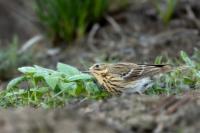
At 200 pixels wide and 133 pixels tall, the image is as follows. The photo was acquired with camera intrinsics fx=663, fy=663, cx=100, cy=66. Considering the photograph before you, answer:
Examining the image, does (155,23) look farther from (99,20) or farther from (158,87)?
(158,87)

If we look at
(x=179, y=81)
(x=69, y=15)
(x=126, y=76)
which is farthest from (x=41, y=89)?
(x=69, y=15)

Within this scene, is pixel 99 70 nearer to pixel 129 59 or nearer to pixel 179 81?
pixel 179 81

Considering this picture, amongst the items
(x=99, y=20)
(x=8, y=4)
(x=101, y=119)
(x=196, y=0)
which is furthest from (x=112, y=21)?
(x=101, y=119)

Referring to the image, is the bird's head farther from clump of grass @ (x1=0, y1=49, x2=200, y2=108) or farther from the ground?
the ground

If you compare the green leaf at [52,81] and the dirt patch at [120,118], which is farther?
the green leaf at [52,81]

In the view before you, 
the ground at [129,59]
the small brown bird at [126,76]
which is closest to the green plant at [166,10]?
the ground at [129,59]

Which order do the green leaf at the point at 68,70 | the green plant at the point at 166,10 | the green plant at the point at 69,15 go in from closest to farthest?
the green leaf at the point at 68,70, the green plant at the point at 166,10, the green plant at the point at 69,15

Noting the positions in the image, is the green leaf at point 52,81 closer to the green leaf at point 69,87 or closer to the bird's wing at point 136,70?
the green leaf at point 69,87
